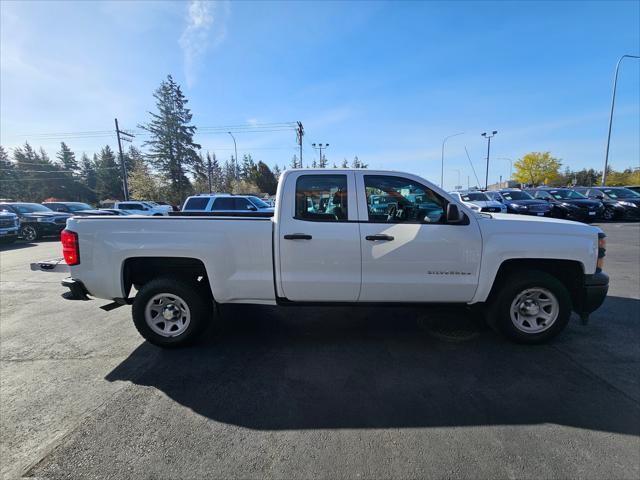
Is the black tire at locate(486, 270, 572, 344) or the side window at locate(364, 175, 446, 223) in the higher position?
the side window at locate(364, 175, 446, 223)

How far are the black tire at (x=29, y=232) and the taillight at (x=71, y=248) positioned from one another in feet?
49.9

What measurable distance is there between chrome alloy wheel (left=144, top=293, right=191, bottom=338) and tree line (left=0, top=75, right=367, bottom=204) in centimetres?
4437

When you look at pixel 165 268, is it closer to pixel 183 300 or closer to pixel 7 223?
pixel 183 300

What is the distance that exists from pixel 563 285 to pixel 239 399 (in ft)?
12.2

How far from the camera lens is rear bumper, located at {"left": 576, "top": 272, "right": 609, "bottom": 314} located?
10.8ft

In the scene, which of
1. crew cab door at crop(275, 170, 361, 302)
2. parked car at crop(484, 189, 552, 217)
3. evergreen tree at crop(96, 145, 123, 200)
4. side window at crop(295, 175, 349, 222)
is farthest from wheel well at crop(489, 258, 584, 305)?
evergreen tree at crop(96, 145, 123, 200)

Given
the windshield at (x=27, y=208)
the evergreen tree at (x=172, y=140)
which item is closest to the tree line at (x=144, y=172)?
the evergreen tree at (x=172, y=140)

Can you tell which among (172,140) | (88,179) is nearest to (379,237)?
(172,140)

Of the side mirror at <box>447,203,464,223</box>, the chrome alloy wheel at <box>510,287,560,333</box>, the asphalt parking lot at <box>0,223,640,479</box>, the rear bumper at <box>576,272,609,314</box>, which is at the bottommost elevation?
the asphalt parking lot at <box>0,223,640,479</box>

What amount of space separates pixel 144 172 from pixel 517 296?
5219 centimetres

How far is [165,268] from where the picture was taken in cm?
349

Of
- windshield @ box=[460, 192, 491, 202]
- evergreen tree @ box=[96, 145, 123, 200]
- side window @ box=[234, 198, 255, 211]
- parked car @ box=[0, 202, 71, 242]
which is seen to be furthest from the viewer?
evergreen tree @ box=[96, 145, 123, 200]

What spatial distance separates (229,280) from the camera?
3.31 metres

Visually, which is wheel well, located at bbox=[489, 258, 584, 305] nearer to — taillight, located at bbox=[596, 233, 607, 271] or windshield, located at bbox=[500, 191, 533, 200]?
taillight, located at bbox=[596, 233, 607, 271]
